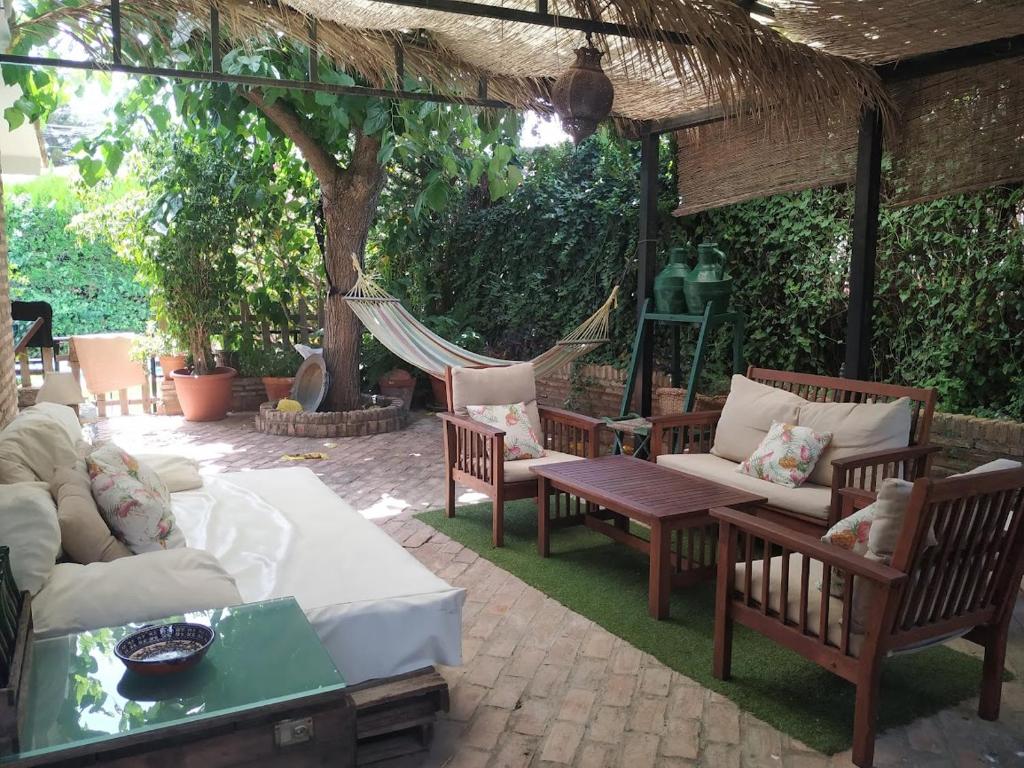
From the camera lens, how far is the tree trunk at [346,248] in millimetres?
5840

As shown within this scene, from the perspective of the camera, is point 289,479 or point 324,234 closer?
point 289,479

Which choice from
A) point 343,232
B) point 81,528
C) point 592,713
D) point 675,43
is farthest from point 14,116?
point 592,713

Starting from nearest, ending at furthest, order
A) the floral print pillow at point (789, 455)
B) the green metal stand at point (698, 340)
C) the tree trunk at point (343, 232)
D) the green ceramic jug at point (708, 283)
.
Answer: the floral print pillow at point (789, 455)
the green metal stand at point (698, 340)
the green ceramic jug at point (708, 283)
the tree trunk at point (343, 232)

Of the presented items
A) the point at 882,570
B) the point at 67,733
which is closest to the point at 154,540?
the point at 67,733

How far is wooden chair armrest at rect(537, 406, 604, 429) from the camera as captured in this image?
145 inches

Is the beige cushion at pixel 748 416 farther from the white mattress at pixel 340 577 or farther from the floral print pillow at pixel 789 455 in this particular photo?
the white mattress at pixel 340 577

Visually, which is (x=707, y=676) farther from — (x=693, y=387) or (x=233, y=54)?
(x=233, y=54)

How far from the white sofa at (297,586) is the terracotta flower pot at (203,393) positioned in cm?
377

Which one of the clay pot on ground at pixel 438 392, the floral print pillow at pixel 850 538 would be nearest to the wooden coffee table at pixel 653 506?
the floral print pillow at pixel 850 538

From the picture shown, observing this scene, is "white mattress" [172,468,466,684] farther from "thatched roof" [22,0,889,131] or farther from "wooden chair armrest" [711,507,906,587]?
"thatched roof" [22,0,889,131]

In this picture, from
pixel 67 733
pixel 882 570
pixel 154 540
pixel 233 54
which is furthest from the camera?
pixel 233 54

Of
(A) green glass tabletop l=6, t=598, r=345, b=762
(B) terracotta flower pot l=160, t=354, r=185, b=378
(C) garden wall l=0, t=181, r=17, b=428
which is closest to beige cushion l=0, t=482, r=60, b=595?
(A) green glass tabletop l=6, t=598, r=345, b=762

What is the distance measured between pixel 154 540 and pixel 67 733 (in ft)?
2.79

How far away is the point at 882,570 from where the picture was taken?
1.82 meters
